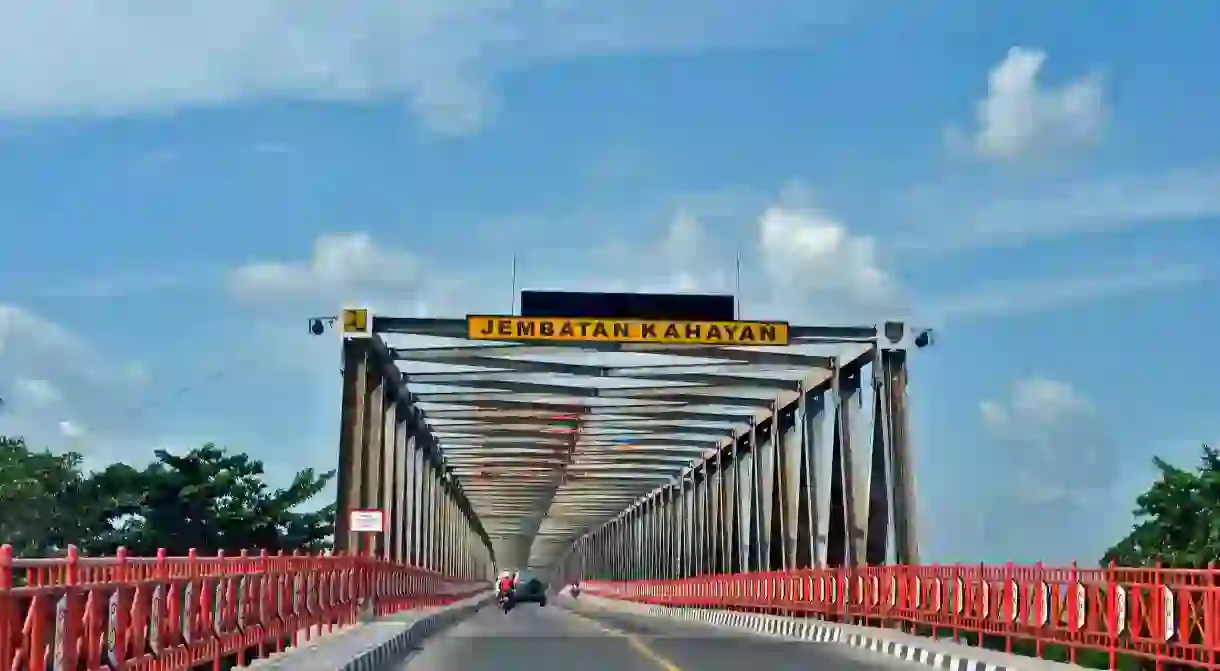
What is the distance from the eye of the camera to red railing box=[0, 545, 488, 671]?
980 cm

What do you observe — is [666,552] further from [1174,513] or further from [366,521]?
[366,521]

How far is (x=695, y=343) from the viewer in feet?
107

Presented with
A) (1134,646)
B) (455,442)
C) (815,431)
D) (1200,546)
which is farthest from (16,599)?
(455,442)

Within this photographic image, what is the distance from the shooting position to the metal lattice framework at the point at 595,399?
3612cm

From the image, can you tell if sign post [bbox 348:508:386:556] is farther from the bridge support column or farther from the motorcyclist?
the motorcyclist

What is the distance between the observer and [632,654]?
856 inches

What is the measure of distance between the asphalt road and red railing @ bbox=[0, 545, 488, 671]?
187cm

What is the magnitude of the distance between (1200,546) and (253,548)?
37.2 m

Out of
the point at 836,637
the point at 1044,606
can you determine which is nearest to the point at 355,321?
the point at 836,637

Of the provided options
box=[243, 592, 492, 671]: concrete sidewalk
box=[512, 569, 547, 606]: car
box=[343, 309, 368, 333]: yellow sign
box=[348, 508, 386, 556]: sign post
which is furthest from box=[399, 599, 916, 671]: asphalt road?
box=[512, 569, 547, 606]: car

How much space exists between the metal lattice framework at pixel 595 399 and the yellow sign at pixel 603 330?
24.8 inches

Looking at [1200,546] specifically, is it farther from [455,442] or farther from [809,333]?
[455,442]

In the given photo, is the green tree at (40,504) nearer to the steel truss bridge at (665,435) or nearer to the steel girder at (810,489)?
the steel truss bridge at (665,435)

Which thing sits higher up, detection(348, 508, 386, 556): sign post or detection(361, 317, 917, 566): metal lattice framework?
detection(361, 317, 917, 566): metal lattice framework
